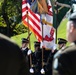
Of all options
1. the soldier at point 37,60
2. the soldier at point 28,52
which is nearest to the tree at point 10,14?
the soldier at point 28,52

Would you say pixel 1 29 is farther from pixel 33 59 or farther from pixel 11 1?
pixel 33 59

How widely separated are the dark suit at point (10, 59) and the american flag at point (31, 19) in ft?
25.9

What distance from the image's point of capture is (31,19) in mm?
11250

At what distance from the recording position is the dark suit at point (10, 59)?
3.05 m

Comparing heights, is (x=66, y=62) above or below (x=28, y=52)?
above

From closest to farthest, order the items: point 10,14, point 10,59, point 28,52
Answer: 1. point 10,59
2. point 28,52
3. point 10,14

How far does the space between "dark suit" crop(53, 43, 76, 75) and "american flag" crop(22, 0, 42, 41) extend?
7815 mm

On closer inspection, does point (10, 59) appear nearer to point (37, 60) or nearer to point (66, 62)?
point (66, 62)

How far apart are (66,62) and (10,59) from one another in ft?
1.46

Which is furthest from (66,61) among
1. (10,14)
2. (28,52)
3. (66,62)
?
(10,14)

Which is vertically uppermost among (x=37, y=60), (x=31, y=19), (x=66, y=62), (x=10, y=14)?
(x=66, y=62)

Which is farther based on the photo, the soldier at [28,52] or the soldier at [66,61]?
the soldier at [28,52]

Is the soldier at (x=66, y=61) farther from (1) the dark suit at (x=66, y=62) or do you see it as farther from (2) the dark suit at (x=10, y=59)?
(2) the dark suit at (x=10, y=59)

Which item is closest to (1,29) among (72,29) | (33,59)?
(33,59)
